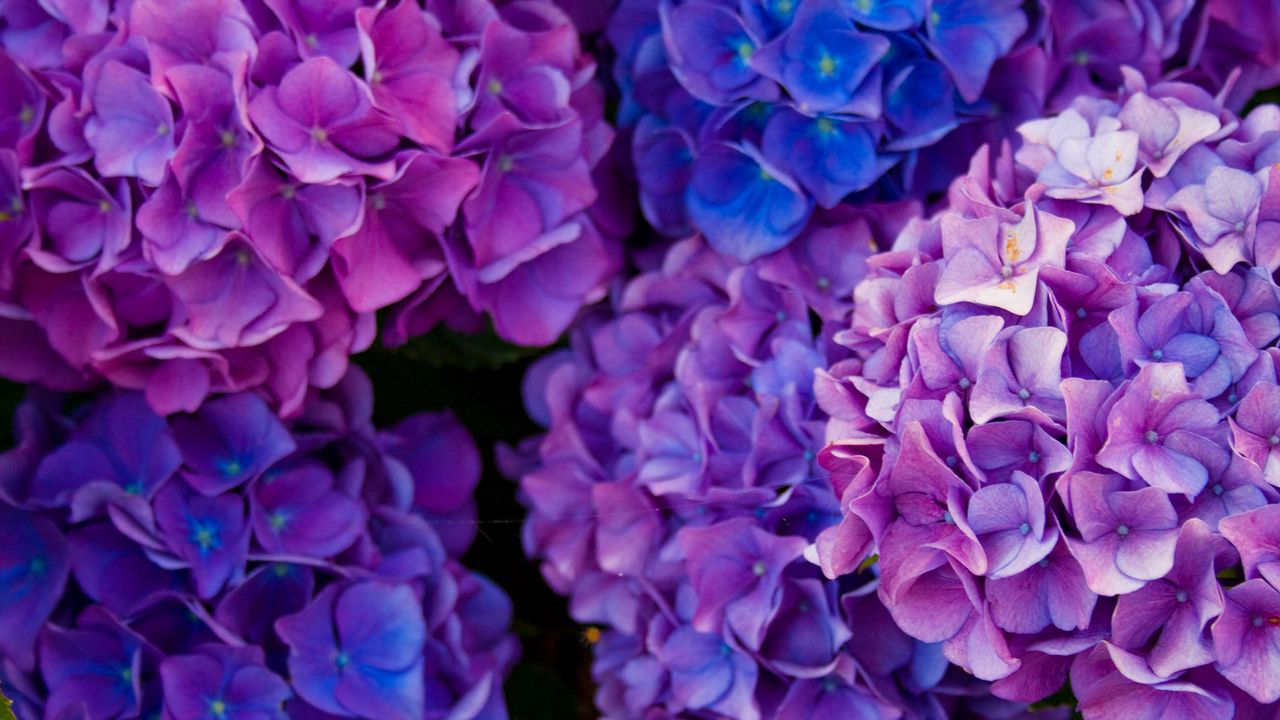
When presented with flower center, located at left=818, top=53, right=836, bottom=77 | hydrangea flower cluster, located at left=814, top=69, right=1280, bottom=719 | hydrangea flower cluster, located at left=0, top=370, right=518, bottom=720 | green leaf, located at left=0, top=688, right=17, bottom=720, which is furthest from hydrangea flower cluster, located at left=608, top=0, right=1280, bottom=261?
green leaf, located at left=0, top=688, right=17, bottom=720

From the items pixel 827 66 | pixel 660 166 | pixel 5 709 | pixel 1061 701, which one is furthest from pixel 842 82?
pixel 5 709

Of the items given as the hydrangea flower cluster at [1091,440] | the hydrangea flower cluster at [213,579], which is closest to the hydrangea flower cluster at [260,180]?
the hydrangea flower cluster at [213,579]

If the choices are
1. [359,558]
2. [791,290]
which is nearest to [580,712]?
[359,558]

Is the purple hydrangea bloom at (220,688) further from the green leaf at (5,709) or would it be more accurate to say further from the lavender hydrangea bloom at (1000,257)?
the lavender hydrangea bloom at (1000,257)

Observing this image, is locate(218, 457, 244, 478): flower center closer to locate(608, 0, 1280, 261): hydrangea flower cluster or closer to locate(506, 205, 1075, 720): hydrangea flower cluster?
locate(506, 205, 1075, 720): hydrangea flower cluster

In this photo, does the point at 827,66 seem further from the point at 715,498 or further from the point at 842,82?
the point at 715,498

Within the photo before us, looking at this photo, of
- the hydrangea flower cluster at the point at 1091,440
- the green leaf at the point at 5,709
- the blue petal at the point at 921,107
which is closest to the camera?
the hydrangea flower cluster at the point at 1091,440

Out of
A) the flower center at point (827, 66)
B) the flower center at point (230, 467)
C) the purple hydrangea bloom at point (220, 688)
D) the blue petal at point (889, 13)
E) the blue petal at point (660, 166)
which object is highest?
the blue petal at point (889, 13)
